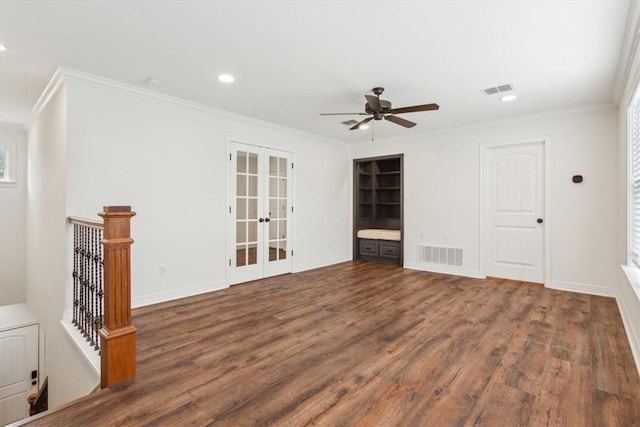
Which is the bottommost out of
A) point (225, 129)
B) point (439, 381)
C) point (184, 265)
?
point (439, 381)

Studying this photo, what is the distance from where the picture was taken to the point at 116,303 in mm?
2154

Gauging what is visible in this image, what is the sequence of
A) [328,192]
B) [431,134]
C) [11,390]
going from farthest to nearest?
1. [328,192]
2. [431,134]
3. [11,390]

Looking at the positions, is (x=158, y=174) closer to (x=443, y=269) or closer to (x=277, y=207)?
(x=277, y=207)

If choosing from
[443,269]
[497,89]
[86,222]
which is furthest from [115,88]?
[443,269]

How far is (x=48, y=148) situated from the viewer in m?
3.97

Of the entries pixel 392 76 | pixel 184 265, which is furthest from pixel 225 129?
pixel 392 76

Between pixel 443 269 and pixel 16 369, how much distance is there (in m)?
7.04

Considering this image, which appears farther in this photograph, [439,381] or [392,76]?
[392,76]

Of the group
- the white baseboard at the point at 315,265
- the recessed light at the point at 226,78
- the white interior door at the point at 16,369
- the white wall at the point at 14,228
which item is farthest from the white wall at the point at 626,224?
the white wall at the point at 14,228

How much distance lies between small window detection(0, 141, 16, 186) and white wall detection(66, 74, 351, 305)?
139 inches

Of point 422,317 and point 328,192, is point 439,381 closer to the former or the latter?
point 422,317

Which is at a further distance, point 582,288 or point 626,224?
point 582,288

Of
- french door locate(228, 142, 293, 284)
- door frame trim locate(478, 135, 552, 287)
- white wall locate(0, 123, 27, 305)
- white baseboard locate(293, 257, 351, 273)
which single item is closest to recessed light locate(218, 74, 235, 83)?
french door locate(228, 142, 293, 284)

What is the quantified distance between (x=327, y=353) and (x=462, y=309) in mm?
1909
